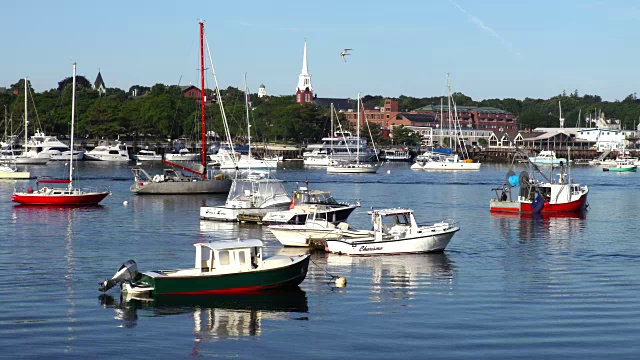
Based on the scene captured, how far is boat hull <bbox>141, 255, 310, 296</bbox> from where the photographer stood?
125ft

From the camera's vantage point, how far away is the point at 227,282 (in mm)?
38781

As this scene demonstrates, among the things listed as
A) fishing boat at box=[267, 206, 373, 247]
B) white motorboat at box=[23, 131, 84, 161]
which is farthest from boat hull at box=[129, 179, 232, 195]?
white motorboat at box=[23, 131, 84, 161]

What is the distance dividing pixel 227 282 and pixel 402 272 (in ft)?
34.1

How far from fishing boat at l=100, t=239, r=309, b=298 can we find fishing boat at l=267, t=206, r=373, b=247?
1194 centimetres

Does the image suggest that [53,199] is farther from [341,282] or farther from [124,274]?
[341,282]

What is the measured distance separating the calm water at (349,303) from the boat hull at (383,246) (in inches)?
22.5

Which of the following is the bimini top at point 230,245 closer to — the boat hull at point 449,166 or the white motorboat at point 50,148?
the boat hull at point 449,166

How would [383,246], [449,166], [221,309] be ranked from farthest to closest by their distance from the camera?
[449,166], [383,246], [221,309]

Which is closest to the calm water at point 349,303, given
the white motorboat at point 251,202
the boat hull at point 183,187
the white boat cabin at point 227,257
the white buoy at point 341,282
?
the white buoy at point 341,282

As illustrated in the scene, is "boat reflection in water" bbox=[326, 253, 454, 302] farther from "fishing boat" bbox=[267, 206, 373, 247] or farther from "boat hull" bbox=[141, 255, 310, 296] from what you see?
"boat hull" bbox=[141, 255, 310, 296]

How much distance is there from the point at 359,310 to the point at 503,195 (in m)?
45.6

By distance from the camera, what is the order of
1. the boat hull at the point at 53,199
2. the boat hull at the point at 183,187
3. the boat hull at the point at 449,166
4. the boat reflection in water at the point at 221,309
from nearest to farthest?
the boat reflection in water at the point at 221,309, the boat hull at the point at 53,199, the boat hull at the point at 183,187, the boat hull at the point at 449,166

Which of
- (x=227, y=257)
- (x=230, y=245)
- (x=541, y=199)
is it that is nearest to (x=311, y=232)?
(x=227, y=257)

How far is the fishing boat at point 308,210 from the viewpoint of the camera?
5675 cm
